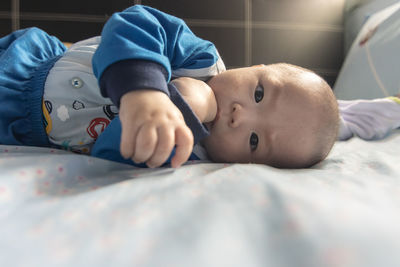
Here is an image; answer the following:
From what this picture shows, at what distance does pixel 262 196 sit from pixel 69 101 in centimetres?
55

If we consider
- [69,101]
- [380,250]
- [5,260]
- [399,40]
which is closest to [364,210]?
[380,250]

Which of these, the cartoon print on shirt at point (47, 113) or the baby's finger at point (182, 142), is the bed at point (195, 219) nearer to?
the baby's finger at point (182, 142)

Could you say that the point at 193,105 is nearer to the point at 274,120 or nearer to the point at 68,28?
the point at 274,120

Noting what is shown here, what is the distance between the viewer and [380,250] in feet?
0.96

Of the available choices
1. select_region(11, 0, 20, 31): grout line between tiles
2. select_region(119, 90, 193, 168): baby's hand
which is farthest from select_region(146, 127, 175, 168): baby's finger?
select_region(11, 0, 20, 31): grout line between tiles

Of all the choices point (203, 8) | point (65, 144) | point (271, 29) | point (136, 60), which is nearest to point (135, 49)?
point (136, 60)

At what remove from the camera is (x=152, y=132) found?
0.41 metres

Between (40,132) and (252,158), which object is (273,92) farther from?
(40,132)

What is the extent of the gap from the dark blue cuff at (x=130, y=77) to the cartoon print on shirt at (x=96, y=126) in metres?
0.22

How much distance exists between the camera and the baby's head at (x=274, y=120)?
69 cm

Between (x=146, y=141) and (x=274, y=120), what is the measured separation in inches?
14.5

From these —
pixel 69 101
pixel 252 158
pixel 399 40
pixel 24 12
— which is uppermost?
pixel 24 12

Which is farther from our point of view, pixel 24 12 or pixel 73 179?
pixel 24 12

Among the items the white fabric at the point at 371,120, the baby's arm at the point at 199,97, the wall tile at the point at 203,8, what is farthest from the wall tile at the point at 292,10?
the baby's arm at the point at 199,97
